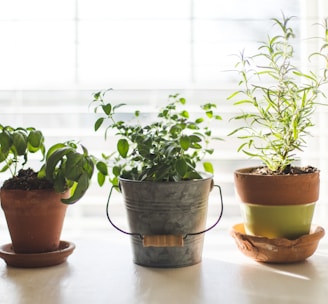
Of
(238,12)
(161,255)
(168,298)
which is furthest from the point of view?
(238,12)

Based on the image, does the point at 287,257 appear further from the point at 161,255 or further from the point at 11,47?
the point at 11,47

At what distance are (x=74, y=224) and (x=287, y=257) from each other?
2.42 feet

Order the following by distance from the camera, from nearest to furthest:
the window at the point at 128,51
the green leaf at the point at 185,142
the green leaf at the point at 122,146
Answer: the green leaf at the point at 185,142
the green leaf at the point at 122,146
the window at the point at 128,51

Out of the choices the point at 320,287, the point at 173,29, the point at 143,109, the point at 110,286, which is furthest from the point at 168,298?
the point at 173,29

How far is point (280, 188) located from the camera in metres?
1.68

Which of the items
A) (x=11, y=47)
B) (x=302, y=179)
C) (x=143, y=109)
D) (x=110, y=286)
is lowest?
(x=110, y=286)

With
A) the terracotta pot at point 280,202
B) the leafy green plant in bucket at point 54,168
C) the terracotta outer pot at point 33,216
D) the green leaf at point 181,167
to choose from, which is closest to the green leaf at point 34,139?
the leafy green plant in bucket at point 54,168

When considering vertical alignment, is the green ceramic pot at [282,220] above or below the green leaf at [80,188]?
below

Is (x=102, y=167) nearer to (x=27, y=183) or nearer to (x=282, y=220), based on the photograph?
(x=27, y=183)

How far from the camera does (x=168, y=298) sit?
144cm

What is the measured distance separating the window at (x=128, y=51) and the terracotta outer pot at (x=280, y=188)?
1.06 ft

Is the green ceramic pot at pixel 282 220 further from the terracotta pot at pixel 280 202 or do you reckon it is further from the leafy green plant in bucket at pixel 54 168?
the leafy green plant in bucket at pixel 54 168

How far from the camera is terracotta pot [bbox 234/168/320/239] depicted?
1688 millimetres

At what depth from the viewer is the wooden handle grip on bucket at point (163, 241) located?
5.35 ft
